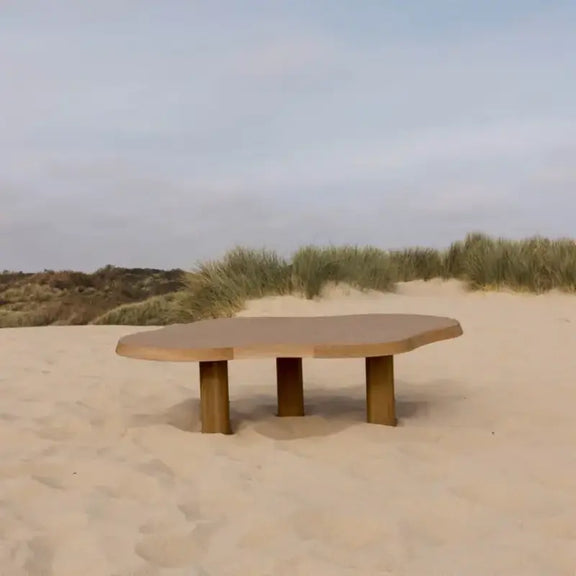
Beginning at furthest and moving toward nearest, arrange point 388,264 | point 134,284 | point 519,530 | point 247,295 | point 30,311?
point 134,284 < point 30,311 < point 388,264 < point 247,295 < point 519,530

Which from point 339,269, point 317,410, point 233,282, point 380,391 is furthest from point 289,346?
point 339,269

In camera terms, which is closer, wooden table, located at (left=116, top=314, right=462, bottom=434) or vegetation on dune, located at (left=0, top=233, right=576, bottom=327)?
wooden table, located at (left=116, top=314, right=462, bottom=434)

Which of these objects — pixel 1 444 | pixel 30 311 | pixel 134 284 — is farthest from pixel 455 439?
pixel 134 284

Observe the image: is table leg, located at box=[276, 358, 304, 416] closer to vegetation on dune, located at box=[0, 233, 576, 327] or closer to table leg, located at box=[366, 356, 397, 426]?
table leg, located at box=[366, 356, 397, 426]

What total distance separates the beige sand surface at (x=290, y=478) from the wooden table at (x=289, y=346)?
135 millimetres

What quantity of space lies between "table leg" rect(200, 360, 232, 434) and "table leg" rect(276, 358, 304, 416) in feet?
1.15

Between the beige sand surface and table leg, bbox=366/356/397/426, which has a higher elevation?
table leg, bbox=366/356/397/426

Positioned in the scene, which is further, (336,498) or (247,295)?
(247,295)

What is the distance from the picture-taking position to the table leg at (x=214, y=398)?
10.0ft

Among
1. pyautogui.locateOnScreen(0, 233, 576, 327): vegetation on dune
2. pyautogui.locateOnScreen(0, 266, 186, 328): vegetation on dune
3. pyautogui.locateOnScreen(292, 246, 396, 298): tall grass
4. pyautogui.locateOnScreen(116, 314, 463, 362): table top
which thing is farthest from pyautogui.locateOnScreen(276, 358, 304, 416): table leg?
pyautogui.locateOnScreen(0, 266, 186, 328): vegetation on dune

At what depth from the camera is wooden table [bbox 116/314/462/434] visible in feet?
8.98

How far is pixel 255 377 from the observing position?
4695mm

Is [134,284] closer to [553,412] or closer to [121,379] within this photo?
[121,379]

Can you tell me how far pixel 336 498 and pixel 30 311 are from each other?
10.3 meters
